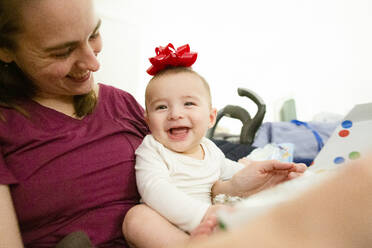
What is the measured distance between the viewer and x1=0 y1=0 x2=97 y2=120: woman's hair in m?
0.65

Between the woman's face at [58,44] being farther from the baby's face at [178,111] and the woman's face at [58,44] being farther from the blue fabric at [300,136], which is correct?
the blue fabric at [300,136]

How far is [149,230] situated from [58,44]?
49 cm

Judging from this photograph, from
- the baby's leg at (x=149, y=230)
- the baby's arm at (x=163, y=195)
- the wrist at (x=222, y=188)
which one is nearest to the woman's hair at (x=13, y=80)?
the baby's arm at (x=163, y=195)

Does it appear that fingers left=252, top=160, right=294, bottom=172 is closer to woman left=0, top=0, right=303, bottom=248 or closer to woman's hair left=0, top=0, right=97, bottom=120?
woman left=0, top=0, right=303, bottom=248

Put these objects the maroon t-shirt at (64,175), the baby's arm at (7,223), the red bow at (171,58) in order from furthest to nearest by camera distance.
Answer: the red bow at (171,58) → the maroon t-shirt at (64,175) → the baby's arm at (7,223)

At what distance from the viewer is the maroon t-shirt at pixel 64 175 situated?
2.26 ft

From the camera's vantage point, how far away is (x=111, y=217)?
752 millimetres

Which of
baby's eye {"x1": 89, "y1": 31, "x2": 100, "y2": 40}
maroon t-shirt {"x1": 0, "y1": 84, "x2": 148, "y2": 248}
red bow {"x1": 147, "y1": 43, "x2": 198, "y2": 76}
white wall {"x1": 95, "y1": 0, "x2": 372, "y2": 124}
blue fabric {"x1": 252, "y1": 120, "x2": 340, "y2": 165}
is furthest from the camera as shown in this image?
white wall {"x1": 95, "y1": 0, "x2": 372, "y2": 124}

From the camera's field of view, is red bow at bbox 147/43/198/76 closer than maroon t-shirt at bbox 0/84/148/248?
No

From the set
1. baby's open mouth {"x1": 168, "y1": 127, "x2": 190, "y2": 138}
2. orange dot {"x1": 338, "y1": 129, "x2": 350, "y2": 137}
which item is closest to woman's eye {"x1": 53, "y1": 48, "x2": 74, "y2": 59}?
baby's open mouth {"x1": 168, "y1": 127, "x2": 190, "y2": 138}

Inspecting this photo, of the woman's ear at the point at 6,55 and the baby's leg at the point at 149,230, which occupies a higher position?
the woman's ear at the point at 6,55

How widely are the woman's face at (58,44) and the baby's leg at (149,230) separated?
40 centimetres

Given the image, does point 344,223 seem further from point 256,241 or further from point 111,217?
point 111,217

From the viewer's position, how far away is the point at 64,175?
713mm
